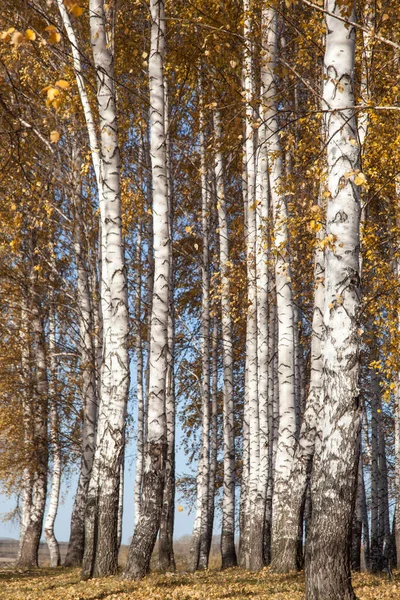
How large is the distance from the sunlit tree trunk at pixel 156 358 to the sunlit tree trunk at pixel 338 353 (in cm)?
397

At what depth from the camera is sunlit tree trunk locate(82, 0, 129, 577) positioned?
9.71 metres

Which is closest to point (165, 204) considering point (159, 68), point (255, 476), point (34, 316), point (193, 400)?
point (159, 68)

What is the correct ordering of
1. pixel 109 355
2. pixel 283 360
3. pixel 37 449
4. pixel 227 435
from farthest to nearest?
1. pixel 37 449
2. pixel 227 435
3. pixel 283 360
4. pixel 109 355

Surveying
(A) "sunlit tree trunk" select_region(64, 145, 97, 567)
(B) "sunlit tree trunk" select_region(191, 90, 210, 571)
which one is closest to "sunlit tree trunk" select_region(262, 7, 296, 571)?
(A) "sunlit tree trunk" select_region(64, 145, 97, 567)

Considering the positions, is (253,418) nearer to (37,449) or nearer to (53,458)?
(37,449)

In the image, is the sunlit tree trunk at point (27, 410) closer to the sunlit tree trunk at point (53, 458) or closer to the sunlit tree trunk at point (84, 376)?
the sunlit tree trunk at point (53, 458)

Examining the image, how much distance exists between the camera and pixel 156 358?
9.72 m

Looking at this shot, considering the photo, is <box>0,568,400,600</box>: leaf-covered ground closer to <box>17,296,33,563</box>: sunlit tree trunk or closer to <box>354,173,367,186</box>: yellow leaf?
<box>354,173,367,186</box>: yellow leaf

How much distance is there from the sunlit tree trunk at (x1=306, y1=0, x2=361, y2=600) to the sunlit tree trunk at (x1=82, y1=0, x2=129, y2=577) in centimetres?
443

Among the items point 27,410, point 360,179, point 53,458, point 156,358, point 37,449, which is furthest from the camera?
point 53,458

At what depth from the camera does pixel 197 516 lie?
58.1 ft

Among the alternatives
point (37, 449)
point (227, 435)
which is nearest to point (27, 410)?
point (37, 449)

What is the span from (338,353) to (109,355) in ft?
15.8

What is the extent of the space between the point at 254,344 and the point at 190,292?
9444 mm
